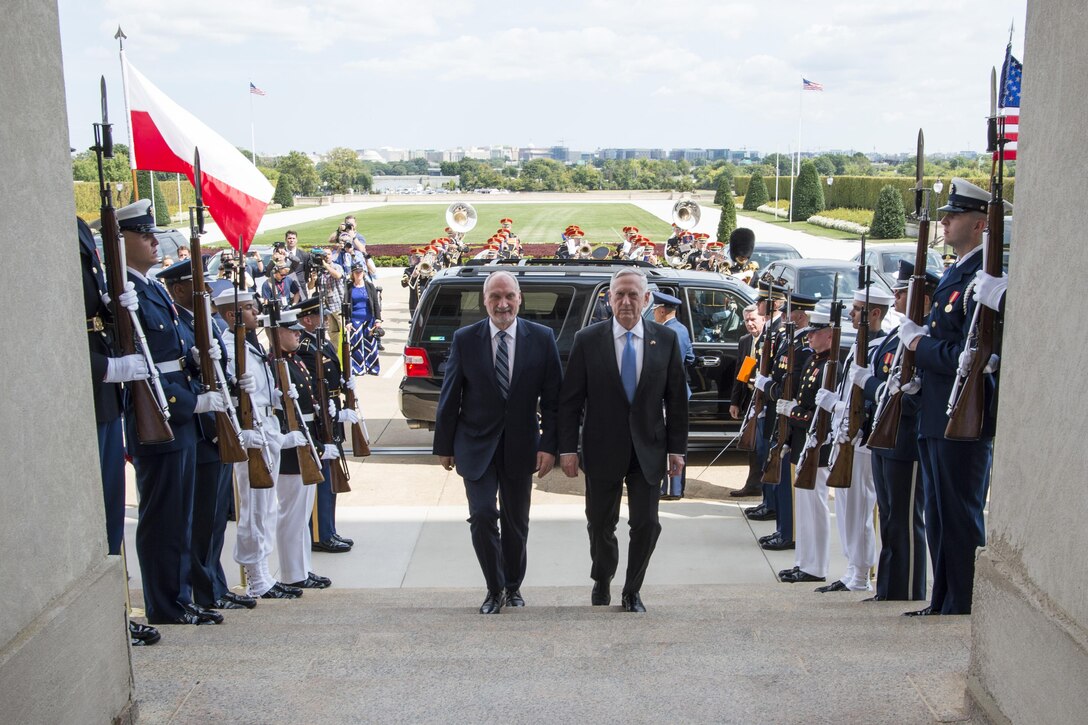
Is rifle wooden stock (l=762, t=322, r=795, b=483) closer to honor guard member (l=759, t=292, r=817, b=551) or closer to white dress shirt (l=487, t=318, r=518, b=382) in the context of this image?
honor guard member (l=759, t=292, r=817, b=551)

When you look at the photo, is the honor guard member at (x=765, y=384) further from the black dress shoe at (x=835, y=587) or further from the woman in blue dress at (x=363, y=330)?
the woman in blue dress at (x=363, y=330)

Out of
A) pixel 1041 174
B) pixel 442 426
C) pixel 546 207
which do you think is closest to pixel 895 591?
pixel 442 426

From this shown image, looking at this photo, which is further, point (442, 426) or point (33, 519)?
point (442, 426)

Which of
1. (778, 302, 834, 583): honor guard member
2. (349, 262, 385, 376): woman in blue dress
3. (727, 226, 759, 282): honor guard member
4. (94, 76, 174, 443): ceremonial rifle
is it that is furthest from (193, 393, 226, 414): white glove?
(727, 226, 759, 282): honor guard member

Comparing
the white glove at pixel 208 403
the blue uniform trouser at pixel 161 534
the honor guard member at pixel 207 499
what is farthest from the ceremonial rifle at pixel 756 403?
the blue uniform trouser at pixel 161 534

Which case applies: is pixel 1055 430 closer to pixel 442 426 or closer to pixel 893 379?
pixel 893 379

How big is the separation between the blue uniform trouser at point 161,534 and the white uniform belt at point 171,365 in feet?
1.47

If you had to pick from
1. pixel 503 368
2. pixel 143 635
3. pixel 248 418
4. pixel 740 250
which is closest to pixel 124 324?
pixel 248 418

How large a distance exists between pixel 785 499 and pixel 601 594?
2255 mm

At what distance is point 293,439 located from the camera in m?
6.66

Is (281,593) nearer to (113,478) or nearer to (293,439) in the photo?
(293,439)

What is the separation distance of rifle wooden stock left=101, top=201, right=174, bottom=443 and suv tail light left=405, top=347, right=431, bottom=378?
5.42m

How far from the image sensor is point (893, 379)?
18.7ft

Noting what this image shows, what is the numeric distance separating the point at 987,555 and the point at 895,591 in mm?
2823
